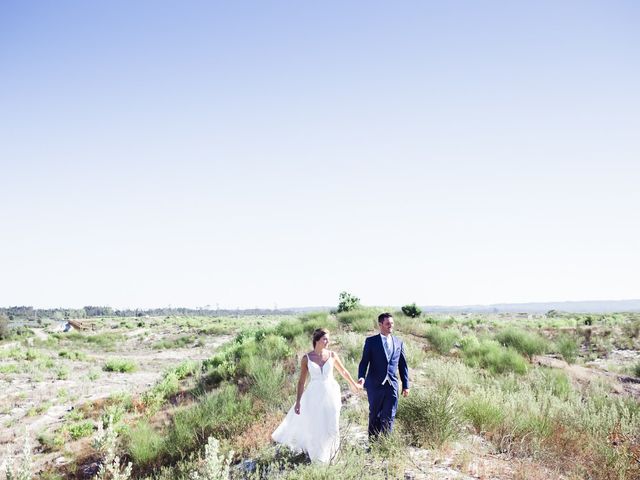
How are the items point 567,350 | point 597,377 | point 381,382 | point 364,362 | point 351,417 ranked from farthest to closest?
point 567,350 → point 597,377 → point 351,417 → point 364,362 → point 381,382

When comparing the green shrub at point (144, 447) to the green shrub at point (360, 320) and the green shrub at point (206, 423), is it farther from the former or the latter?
the green shrub at point (360, 320)

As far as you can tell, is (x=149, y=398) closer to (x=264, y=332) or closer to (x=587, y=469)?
(x=264, y=332)

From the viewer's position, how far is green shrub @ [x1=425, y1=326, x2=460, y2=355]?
16422 millimetres

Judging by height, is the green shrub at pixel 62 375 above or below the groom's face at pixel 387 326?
below

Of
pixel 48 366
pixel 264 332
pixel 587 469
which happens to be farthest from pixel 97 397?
pixel 587 469

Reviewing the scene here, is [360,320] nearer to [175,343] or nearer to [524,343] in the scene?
[524,343]

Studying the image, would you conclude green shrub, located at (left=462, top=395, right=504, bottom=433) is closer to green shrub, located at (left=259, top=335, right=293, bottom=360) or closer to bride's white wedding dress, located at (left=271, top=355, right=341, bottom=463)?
bride's white wedding dress, located at (left=271, top=355, right=341, bottom=463)

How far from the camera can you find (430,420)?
6.78 m

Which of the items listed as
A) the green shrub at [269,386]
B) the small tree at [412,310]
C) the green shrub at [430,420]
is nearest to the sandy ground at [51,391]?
the green shrub at [269,386]

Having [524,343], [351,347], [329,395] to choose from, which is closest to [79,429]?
[351,347]

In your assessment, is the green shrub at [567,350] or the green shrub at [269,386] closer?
the green shrub at [269,386]

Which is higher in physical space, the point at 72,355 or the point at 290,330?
the point at 290,330

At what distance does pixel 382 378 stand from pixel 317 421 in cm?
123

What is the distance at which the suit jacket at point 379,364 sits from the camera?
254 inches
